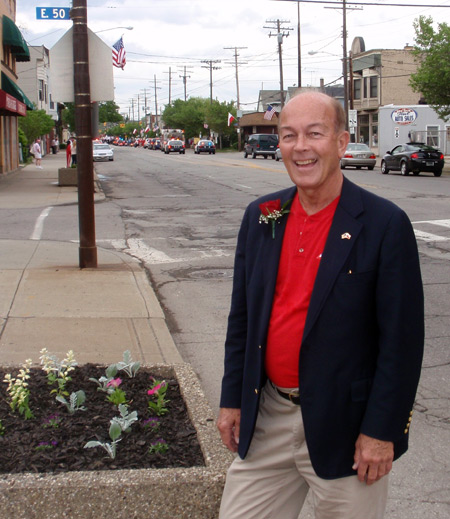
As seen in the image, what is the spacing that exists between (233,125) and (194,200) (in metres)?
69.1

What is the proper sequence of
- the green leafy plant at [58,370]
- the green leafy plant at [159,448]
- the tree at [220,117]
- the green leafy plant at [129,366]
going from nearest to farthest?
the green leafy plant at [159,448] < the green leafy plant at [58,370] < the green leafy plant at [129,366] < the tree at [220,117]

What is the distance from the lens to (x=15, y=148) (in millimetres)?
37094

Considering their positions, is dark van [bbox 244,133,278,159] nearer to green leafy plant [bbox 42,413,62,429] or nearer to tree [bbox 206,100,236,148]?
tree [bbox 206,100,236,148]

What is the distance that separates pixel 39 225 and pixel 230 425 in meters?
12.8

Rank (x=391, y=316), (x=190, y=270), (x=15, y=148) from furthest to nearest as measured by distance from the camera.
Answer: (x=15, y=148)
(x=190, y=270)
(x=391, y=316)

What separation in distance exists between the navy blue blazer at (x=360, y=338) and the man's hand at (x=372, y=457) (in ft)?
0.11

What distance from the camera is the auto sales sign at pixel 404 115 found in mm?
48625

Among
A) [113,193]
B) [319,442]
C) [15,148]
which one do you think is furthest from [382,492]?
[15,148]

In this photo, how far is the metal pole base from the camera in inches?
373

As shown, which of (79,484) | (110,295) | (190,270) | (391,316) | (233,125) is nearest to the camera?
(391,316)

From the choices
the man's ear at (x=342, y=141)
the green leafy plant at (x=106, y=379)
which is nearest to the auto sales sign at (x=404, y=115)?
the green leafy plant at (x=106, y=379)

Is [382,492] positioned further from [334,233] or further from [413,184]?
[413,184]

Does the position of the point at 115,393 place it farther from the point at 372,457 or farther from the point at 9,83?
the point at 9,83

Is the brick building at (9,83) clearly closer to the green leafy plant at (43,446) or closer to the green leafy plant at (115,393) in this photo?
the green leafy plant at (115,393)
